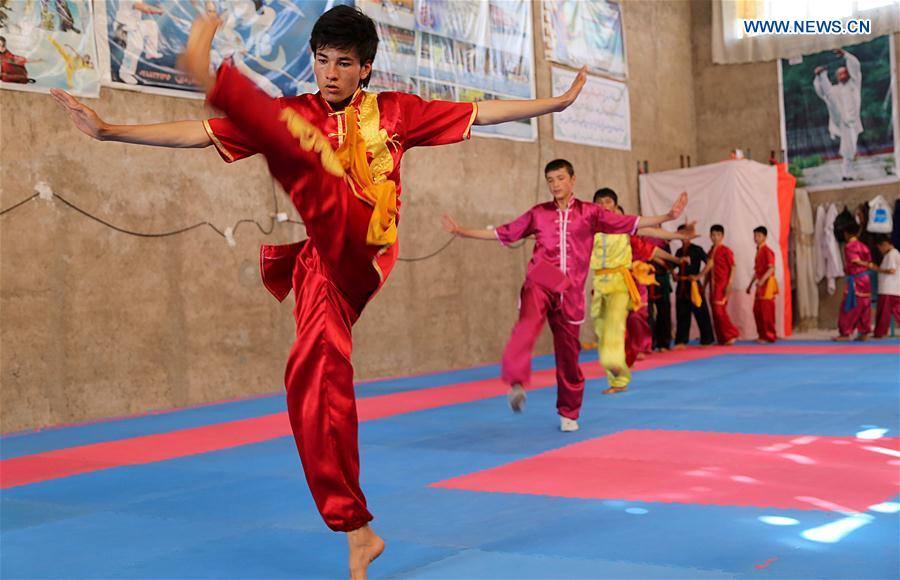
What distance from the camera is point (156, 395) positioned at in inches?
294

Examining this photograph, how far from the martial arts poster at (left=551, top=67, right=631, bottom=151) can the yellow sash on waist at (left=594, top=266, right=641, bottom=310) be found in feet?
16.7

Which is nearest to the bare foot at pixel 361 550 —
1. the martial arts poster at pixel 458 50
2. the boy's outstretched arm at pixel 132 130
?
the boy's outstretched arm at pixel 132 130

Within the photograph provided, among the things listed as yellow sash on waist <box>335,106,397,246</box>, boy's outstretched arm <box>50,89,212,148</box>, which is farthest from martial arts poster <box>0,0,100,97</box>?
yellow sash on waist <box>335,106,397,246</box>

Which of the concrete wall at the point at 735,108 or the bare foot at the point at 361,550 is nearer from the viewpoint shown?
the bare foot at the point at 361,550

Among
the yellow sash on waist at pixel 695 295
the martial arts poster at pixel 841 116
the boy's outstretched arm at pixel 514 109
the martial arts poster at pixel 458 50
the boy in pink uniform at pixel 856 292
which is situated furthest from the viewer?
the martial arts poster at pixel 841 116

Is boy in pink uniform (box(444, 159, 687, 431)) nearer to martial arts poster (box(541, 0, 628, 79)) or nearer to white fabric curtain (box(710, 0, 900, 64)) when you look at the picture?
martial arts poster (box(541, 0, 628, 79))

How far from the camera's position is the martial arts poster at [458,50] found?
31.1 ft

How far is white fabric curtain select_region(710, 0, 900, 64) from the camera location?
13289mm

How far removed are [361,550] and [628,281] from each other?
486cm

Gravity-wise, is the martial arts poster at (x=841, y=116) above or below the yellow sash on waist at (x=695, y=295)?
above

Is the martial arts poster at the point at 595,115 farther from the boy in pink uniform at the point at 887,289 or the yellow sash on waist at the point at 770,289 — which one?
the boy in pink uniform at the point at 887,289

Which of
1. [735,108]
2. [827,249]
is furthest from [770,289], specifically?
[735,108]

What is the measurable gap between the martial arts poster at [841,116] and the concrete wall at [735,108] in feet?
0.68

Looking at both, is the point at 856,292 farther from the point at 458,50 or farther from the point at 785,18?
the point at 458,50
